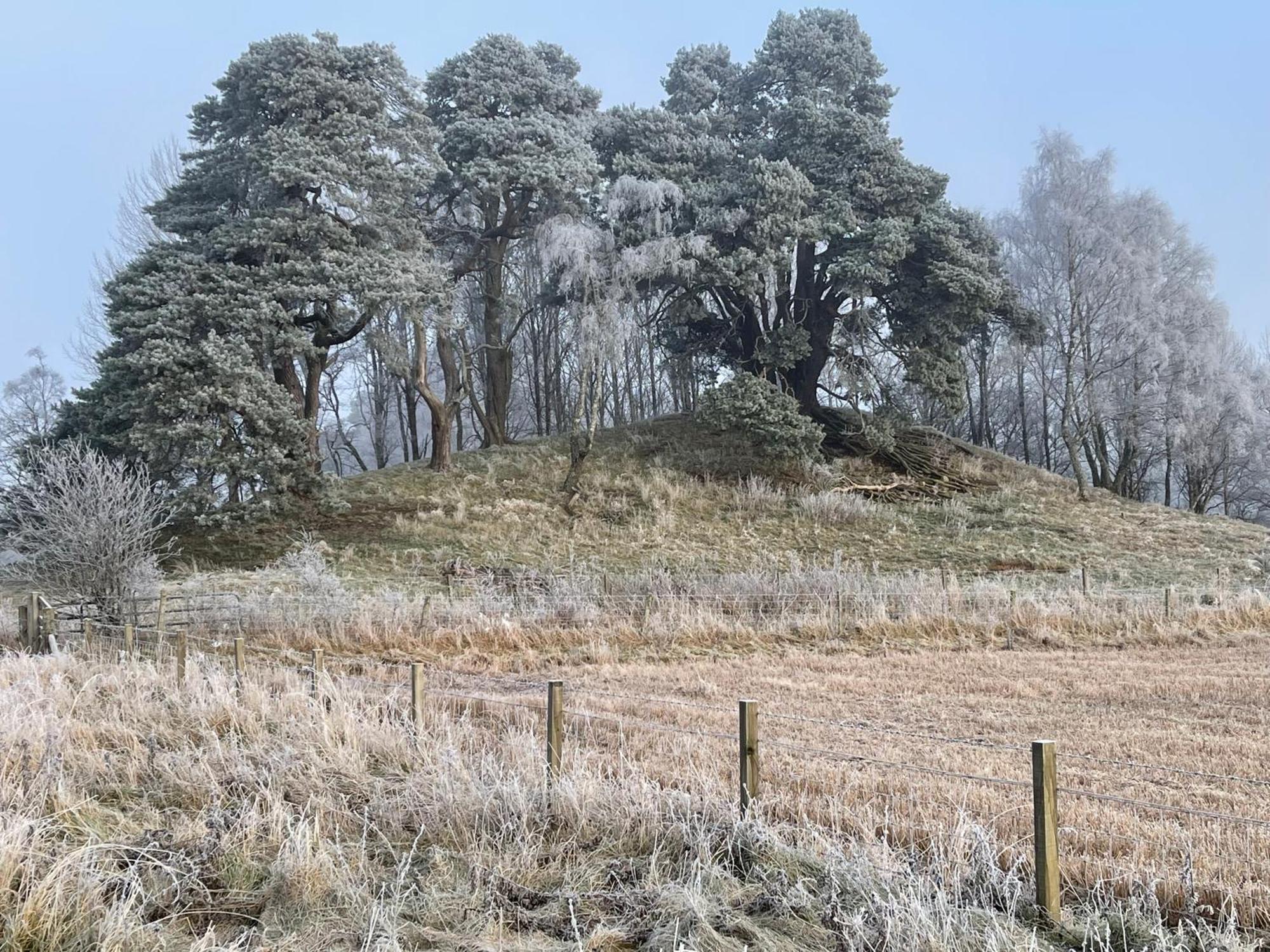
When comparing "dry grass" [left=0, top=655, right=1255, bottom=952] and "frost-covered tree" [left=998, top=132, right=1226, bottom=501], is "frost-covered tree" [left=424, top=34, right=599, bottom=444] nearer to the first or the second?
"frost-covered tree" [left=998, top=132, right=1226, bottom=501]

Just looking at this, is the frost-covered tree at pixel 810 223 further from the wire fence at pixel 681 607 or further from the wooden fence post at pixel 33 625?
the wooden fence post at pixel 33 625

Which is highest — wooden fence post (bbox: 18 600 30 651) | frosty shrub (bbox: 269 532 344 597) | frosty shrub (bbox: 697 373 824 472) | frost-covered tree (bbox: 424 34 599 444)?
frost-covered tree (bbox: 424 34 599 444)

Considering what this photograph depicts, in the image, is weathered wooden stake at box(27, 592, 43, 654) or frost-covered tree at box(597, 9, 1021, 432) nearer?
weathered wooden stake at box(27, 592, 43, 654)

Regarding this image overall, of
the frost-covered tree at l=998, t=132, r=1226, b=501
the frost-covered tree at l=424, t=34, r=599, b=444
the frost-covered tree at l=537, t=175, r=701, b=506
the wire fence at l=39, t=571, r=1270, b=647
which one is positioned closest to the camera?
the wire fence at l=39, t=571, r=1270, b=647

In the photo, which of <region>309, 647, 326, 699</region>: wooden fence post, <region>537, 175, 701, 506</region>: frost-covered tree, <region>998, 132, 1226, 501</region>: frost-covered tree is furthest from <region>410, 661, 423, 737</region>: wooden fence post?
<region>998, 132, 1226, 501</region>: frost-covered tree

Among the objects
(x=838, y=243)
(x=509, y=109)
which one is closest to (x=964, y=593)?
(x=838, y=243)

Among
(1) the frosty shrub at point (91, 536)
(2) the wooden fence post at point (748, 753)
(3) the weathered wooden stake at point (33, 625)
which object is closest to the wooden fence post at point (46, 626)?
(3) the weathered wooden stake at point (33, 625)

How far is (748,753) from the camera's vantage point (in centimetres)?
502

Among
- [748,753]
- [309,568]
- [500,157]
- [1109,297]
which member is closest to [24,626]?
[309,568]

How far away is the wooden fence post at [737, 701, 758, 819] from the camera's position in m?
4.95

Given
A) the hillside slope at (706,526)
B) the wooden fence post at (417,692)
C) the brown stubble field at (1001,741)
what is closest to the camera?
the brown stubble field at (1001,741)

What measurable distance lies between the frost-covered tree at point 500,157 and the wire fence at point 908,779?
57.3ft

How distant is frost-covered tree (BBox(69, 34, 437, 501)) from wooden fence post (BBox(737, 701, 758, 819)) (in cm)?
1639

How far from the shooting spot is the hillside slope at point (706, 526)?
775 inches
